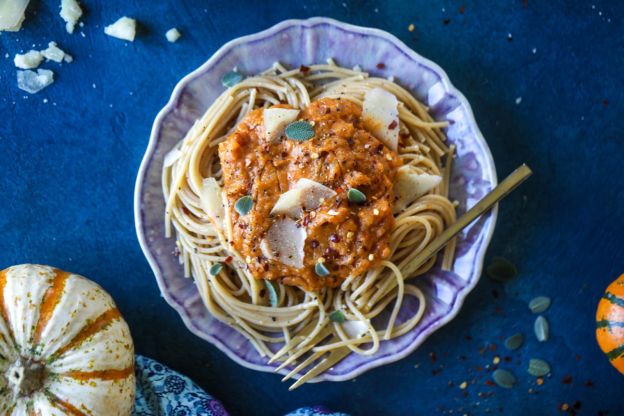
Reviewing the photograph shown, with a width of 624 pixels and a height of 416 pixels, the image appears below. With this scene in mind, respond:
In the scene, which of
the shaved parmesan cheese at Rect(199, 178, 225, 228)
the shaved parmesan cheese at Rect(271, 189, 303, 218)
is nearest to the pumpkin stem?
the shaved parmesan cheese at Rect(199, 178, 225, 228)

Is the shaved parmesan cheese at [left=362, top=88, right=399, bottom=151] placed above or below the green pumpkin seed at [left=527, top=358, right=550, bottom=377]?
above

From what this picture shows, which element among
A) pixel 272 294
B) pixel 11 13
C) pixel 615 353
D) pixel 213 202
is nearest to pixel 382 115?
pixel 213 202

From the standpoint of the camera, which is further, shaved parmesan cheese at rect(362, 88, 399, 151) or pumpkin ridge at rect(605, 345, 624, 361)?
pumpkin ridge at rect(605, 345, 624, 361)

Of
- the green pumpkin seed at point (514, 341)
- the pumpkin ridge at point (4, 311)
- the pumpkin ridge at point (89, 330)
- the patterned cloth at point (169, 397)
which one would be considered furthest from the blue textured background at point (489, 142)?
the pumpkin ridge at point (4, 311)

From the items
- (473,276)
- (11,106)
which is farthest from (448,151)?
(11,106)

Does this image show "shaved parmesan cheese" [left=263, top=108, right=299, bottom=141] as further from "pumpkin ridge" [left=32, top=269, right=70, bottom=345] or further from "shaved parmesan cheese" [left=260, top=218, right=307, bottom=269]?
"pumpkin ridge" [left=32, top=269, right=70, bottom=345]

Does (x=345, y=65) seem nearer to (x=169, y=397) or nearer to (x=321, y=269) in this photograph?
(x=321, y=269)
